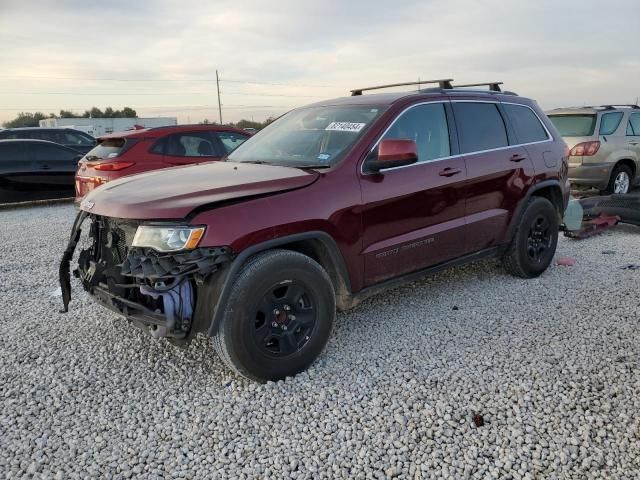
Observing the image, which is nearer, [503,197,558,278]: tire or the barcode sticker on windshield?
the barcode sticker on windshield

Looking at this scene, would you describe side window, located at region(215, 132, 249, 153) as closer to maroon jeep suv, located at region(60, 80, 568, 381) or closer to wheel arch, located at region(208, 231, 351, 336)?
maroon jeep suv, located at region(60, 80, 568, 381)

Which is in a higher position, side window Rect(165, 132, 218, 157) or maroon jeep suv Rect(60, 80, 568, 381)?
side window Rect(165, 132, 218, 157)

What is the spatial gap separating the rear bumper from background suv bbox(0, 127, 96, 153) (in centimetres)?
1193

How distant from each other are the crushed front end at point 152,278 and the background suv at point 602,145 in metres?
8.37

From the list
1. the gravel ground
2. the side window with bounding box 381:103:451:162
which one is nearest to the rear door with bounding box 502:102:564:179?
the side window with bounding box 381:103:451:162

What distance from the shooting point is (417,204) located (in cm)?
399

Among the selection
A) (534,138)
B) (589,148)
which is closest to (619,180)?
(589,148)

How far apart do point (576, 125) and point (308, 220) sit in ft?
26.8

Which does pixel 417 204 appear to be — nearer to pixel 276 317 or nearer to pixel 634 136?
pixel 276 317

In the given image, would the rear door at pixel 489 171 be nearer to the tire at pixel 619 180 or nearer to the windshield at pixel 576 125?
the windshield at pixel 576 125

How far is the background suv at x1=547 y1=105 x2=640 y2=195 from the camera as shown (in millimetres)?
9352

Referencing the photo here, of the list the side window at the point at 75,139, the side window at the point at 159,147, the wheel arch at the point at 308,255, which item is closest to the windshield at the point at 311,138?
the wheel arch at the point at 308,255

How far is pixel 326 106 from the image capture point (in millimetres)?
4477

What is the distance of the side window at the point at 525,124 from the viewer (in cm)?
507
